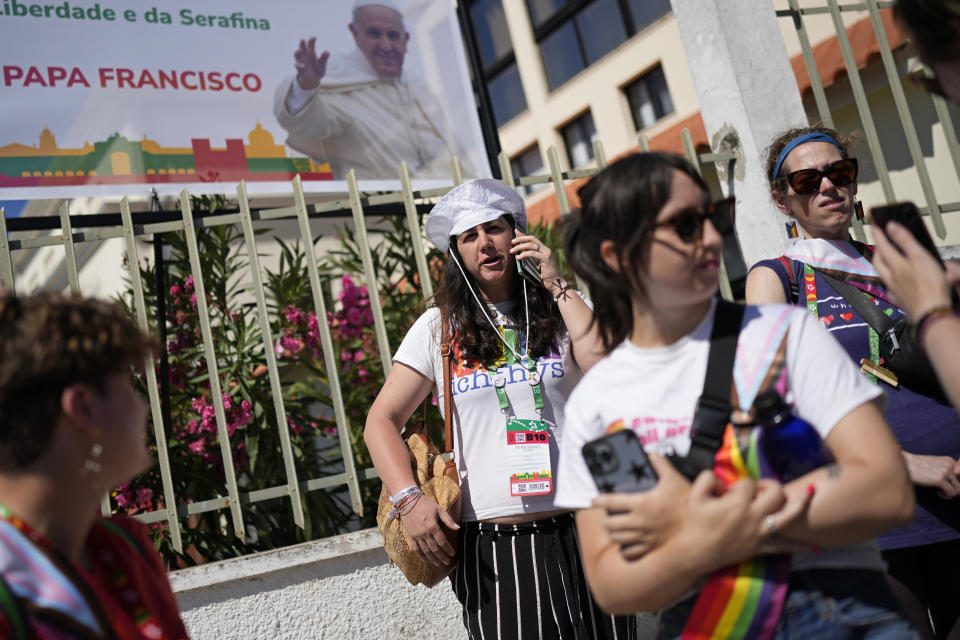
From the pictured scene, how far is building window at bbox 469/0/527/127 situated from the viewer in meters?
23.2

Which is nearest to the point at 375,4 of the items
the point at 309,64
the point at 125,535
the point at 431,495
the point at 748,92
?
the point at 309,64

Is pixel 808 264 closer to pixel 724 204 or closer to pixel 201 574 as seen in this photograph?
pixel 724 204

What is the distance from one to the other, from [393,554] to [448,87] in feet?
11.3

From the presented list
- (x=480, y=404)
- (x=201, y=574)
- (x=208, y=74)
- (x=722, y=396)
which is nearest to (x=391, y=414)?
(x=480, y=404)

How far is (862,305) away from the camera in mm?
2367

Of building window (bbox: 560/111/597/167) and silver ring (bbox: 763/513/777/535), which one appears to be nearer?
silver ring (bbox: 763/513/777/535)

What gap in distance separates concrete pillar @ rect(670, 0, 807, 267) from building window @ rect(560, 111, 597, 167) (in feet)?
54.6

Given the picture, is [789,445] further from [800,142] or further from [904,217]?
[800,142]

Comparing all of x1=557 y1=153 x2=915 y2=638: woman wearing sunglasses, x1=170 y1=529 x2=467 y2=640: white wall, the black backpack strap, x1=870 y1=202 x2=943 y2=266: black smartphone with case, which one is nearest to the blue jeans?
x1=557 y1=153 x2=915 y2=638: woman wearing sunglasses

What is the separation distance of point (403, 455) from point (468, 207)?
82 centimetres

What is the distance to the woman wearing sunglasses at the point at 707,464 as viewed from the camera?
4.39ft

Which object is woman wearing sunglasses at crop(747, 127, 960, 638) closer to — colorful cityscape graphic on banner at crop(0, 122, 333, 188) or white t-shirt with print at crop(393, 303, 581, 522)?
white t-shirt with print at crop(393, 303, 581, 522)

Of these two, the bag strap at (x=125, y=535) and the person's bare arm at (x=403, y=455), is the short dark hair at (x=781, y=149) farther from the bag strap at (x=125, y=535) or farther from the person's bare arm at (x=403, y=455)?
the bag strap at (x=125, y=535)

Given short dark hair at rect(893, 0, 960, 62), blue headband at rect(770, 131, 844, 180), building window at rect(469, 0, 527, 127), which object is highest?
building window at rect(469, 0, 527, 127)
